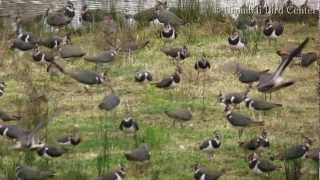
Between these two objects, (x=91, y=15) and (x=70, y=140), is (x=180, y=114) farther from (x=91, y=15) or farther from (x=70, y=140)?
(x=91, y=15)

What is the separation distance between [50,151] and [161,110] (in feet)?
5.80

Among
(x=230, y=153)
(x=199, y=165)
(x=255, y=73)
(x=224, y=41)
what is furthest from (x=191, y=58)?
(x=199, y=165)

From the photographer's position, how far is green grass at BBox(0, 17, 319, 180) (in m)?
6.36

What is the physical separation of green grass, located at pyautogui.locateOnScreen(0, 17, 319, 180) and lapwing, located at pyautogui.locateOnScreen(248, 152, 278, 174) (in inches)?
5.0

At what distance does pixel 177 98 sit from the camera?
812 cm

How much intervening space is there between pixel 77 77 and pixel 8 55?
94.4 inches

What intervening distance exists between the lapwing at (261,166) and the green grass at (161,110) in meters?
0.13

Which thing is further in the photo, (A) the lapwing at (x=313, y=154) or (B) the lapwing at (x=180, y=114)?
(B) the lapwing at (x=180, y=114)

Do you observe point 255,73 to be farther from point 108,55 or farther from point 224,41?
point 224,41

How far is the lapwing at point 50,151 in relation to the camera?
6.10 m

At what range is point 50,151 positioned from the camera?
6.17m

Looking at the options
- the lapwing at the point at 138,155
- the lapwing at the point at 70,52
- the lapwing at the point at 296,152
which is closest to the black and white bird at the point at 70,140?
the lapwing at the point at 138,155

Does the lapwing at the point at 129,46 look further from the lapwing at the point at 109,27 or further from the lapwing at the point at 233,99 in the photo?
the lapwing at the point at 233,99

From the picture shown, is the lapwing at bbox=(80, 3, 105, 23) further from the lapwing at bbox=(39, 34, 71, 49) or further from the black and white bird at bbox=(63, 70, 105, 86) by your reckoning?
the black and white bird at bbox=(63, 70, 105, 86)
